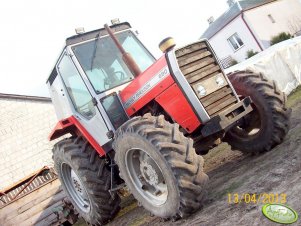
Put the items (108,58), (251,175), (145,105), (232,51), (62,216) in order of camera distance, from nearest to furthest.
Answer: (251,175), (145,105), (108,58), (62,216), (232,51)

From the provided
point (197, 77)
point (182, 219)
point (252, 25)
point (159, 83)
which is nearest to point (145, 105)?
point (159, 83)

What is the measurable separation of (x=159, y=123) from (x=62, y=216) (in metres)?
4.89

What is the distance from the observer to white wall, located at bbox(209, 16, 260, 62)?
29.5 meters

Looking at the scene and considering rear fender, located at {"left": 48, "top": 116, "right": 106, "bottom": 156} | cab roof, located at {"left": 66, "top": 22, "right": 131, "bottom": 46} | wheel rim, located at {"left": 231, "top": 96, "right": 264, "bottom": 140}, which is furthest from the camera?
rear fender, located at {"left": 48, "top": 116, "right": 106, "bottom": 156}

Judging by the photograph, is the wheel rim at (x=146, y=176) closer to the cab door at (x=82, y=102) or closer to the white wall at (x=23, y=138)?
the cab door at (x=82, y=102)

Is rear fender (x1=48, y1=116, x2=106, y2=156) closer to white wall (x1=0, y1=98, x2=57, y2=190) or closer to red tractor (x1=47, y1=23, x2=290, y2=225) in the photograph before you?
red tractor (x1=47, y1=23, x2=290, y2=225)

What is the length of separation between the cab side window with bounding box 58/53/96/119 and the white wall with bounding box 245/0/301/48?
2638 cm

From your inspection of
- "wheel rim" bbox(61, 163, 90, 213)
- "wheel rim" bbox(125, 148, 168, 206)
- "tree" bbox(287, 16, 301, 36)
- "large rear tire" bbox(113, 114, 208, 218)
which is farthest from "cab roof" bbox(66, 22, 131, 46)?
"tree" bbox(287, 16, 301, 36)

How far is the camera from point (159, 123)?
3.73 m

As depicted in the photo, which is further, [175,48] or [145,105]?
[145,105]

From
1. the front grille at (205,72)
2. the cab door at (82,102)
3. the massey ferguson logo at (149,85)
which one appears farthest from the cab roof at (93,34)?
the front grille at (205,72)

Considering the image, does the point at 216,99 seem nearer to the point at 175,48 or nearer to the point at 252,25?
the point at 175,48
